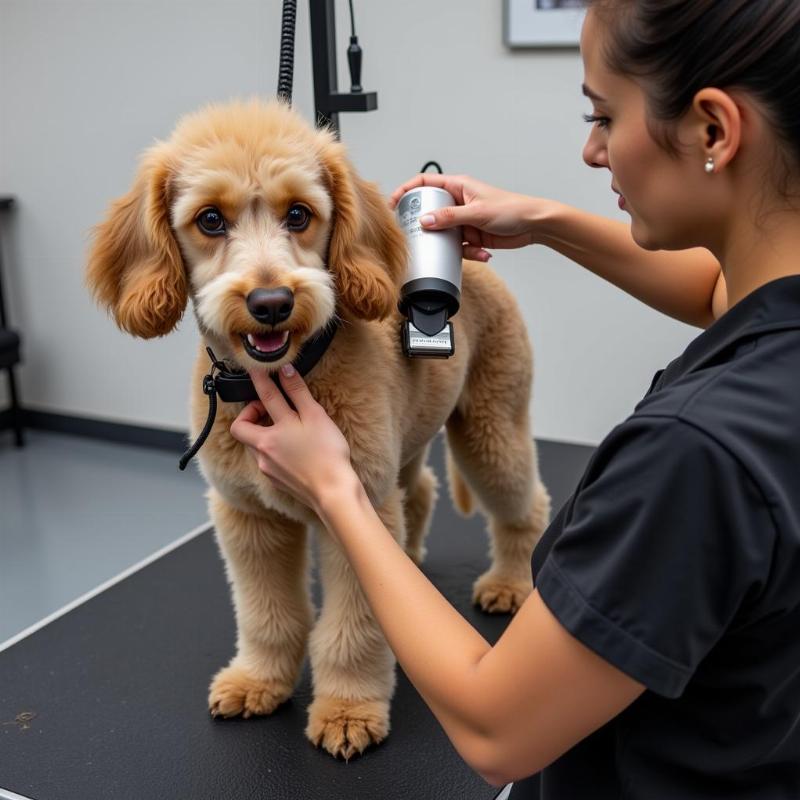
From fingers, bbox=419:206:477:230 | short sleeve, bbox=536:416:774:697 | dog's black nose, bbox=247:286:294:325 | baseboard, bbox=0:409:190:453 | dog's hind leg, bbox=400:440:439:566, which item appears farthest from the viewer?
baseboard, bbox=0:409:190:453

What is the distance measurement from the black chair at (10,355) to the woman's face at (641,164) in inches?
110

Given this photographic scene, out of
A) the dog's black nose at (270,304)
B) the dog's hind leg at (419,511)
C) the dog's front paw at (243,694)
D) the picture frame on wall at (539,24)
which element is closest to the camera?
the dog's black nose at (270,304)

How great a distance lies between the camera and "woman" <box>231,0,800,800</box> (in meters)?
0.59

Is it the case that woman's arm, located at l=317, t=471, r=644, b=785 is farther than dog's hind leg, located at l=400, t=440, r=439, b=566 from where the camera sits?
No

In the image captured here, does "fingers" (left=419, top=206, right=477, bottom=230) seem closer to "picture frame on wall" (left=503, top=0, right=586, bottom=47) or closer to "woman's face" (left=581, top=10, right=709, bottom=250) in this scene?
"woman's face" (left=581, top=10, right=709, bottom=250)

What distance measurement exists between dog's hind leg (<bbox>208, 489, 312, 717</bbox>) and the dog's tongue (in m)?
0.32

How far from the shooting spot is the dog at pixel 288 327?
100cm

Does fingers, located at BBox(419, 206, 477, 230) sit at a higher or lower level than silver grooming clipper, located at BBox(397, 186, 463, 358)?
higher

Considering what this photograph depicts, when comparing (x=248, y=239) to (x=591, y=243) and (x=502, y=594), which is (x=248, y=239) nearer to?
(x=591, y=243)

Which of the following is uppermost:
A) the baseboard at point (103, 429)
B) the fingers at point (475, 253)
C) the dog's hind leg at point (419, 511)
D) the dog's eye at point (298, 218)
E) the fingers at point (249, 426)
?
the dog's eye at point (298, 218)

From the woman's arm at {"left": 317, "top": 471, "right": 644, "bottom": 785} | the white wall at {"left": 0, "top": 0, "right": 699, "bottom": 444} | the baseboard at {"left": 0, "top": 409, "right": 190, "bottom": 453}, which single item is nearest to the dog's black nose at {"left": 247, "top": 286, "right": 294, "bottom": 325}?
the woman's arm at {"left": 317, "top": 471, "right": 644, "bottom": 785}

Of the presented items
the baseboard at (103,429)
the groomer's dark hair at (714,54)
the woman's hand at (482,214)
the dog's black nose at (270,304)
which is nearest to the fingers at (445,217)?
the woman's hand at (482,214)

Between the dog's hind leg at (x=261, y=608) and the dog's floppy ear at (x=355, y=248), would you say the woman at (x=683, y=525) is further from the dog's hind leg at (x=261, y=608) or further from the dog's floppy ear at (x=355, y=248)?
the dog's hind leg at (x=261, y=608)

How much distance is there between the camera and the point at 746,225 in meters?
0.67
